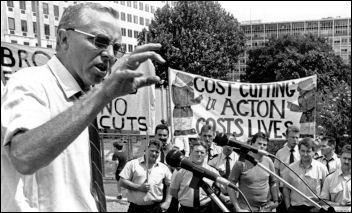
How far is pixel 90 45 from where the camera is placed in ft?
4.55

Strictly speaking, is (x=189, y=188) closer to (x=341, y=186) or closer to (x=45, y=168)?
(x=341, y=186)

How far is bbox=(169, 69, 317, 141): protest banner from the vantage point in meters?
7.80

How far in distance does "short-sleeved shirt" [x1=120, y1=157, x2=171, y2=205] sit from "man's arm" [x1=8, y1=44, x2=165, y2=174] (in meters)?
5.23

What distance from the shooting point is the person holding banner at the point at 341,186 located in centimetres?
483

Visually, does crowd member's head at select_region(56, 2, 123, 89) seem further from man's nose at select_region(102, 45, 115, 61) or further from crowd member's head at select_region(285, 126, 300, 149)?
crowd member's head at select_region(285, 126, 300, 149)

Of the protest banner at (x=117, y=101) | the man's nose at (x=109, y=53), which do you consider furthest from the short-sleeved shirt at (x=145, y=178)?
the man's nose at (x=109, y=53)

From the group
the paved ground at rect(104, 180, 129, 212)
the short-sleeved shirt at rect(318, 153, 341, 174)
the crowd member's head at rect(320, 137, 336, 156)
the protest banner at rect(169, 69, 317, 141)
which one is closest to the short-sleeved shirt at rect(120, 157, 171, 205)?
the protest banner at rect(169, 69, 317, 141)

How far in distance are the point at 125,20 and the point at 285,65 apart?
69.7 ft

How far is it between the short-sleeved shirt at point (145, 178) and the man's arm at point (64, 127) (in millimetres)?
5231

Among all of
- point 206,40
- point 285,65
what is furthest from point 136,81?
point 285,65

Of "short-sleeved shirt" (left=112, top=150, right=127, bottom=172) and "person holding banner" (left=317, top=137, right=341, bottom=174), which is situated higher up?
"person holding banner" (left=317, top=137, right=341, bottom=174)

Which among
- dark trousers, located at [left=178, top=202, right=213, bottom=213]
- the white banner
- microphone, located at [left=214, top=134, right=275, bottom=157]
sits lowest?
dark trousers, located at [left=178, top=202, right=213, bottom=213]

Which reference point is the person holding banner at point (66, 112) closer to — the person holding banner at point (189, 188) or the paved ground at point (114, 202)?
the person holding banner at point (189, 188)

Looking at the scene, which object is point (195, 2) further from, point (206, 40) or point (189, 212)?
point (189, 212)
